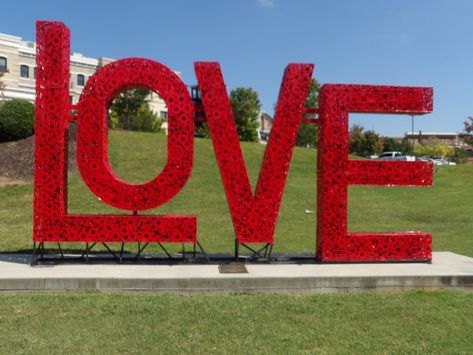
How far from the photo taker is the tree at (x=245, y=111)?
57037 millimetres

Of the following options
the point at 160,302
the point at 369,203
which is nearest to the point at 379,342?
the point at 160,302

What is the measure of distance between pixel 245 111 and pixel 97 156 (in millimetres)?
50468

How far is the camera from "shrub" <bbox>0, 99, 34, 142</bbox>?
20.7 metres

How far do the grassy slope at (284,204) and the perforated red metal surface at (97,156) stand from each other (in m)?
3.43

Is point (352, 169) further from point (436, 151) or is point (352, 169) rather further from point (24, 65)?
point (436, 151)

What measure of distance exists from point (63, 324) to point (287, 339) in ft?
9.17

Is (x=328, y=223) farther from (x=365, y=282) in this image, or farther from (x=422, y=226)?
(x=422, y=226)

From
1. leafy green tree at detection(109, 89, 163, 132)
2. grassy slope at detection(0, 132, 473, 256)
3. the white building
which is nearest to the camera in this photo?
grassy slope at detection(0, 132, 473, 256)

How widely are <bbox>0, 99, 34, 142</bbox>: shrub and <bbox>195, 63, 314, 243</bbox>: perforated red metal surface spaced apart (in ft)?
51.6

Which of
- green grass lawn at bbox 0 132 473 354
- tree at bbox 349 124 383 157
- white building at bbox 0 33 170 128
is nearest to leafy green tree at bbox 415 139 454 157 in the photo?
tree at bbox 349 124 383 157

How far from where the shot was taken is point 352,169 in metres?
8.41

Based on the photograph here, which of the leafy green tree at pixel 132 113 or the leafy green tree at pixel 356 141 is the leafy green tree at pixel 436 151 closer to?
the leafy green tree at pixel 356 141

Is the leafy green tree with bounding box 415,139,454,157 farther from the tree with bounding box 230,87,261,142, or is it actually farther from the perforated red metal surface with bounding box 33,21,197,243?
the perforated red metal surface with bounding box 33,21,197,243

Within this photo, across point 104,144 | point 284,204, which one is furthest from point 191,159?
point 284,204
